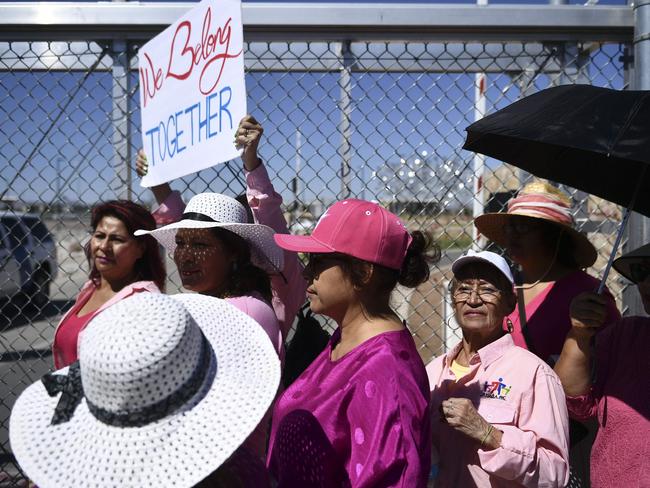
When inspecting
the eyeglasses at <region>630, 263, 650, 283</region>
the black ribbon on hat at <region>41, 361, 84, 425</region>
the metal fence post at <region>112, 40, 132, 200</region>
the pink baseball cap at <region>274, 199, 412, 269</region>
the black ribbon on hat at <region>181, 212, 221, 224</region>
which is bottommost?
the eyeglasses at <region>630, 263, 650, 283</region>

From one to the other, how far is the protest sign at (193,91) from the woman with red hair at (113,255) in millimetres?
178

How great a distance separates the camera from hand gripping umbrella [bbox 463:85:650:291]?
6.23ft

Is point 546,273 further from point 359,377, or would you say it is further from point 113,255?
point 113,255

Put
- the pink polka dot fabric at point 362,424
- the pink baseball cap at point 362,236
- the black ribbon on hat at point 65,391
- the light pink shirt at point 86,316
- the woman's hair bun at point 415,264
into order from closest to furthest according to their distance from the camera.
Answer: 1. the black ribbon on hat at point 65,391
2. the pink polka dot fabric at point 362,424
3. the pink baseball cap at point 362,236
4. the woman's hair bun at point 415,264
5. the light pink shirt at point 86,316

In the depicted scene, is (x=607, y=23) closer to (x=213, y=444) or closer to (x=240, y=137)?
(x=240, y=137)

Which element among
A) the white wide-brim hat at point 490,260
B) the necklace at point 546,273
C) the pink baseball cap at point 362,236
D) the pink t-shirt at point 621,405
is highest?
the pink baseball cap at point 362,236

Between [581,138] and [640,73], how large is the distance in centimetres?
96

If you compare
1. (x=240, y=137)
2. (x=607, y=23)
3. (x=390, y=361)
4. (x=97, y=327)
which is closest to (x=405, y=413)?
(x=390, y=361)

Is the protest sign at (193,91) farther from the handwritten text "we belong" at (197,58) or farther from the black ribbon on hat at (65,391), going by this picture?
the black ribbon on hat at (65,391)

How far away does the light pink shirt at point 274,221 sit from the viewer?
2.57m

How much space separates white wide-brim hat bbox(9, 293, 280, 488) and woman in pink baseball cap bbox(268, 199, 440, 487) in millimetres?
385

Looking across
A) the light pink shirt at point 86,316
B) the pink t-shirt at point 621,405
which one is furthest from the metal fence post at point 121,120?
the pink t-shirt at point 621,405

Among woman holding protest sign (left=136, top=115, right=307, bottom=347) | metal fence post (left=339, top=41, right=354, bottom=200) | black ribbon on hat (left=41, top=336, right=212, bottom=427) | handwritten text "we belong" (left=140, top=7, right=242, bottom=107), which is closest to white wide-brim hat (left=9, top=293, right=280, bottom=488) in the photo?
black ribbon on hat (left=41, top=336, right=212, bottom=427)

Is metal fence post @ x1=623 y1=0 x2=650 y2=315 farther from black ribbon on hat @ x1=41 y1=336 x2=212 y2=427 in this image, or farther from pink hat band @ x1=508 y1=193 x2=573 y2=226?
black ribbon on hat @ x1=41 y1=336 x2=212 y2=427
